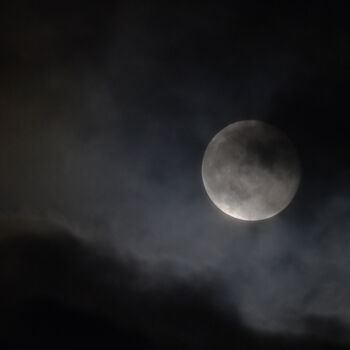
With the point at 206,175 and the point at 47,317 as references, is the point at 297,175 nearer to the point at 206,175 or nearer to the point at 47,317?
the point at 206,175

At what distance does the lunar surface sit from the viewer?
27094 millimetres

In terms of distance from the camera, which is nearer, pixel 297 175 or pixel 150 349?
pixel 297 175

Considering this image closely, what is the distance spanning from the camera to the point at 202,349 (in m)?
78.7

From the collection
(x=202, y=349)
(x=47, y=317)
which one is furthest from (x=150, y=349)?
(x=47, y=317)

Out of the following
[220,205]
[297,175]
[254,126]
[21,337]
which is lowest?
[21,337]

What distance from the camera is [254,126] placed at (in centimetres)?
2789

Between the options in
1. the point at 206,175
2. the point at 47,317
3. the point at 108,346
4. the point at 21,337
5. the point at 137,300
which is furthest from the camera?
the point at 108,346

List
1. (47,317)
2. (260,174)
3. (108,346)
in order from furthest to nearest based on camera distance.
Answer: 1. (108,346)
2. (47,317)
3. (260,174)

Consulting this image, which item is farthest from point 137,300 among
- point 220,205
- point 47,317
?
point 220,205

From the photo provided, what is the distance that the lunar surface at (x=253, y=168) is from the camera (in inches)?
1067

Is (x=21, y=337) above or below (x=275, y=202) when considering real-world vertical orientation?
below

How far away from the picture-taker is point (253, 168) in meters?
26.9

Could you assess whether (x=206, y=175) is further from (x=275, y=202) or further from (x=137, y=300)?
(x=137, y=300)

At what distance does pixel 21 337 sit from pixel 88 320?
840 inches
